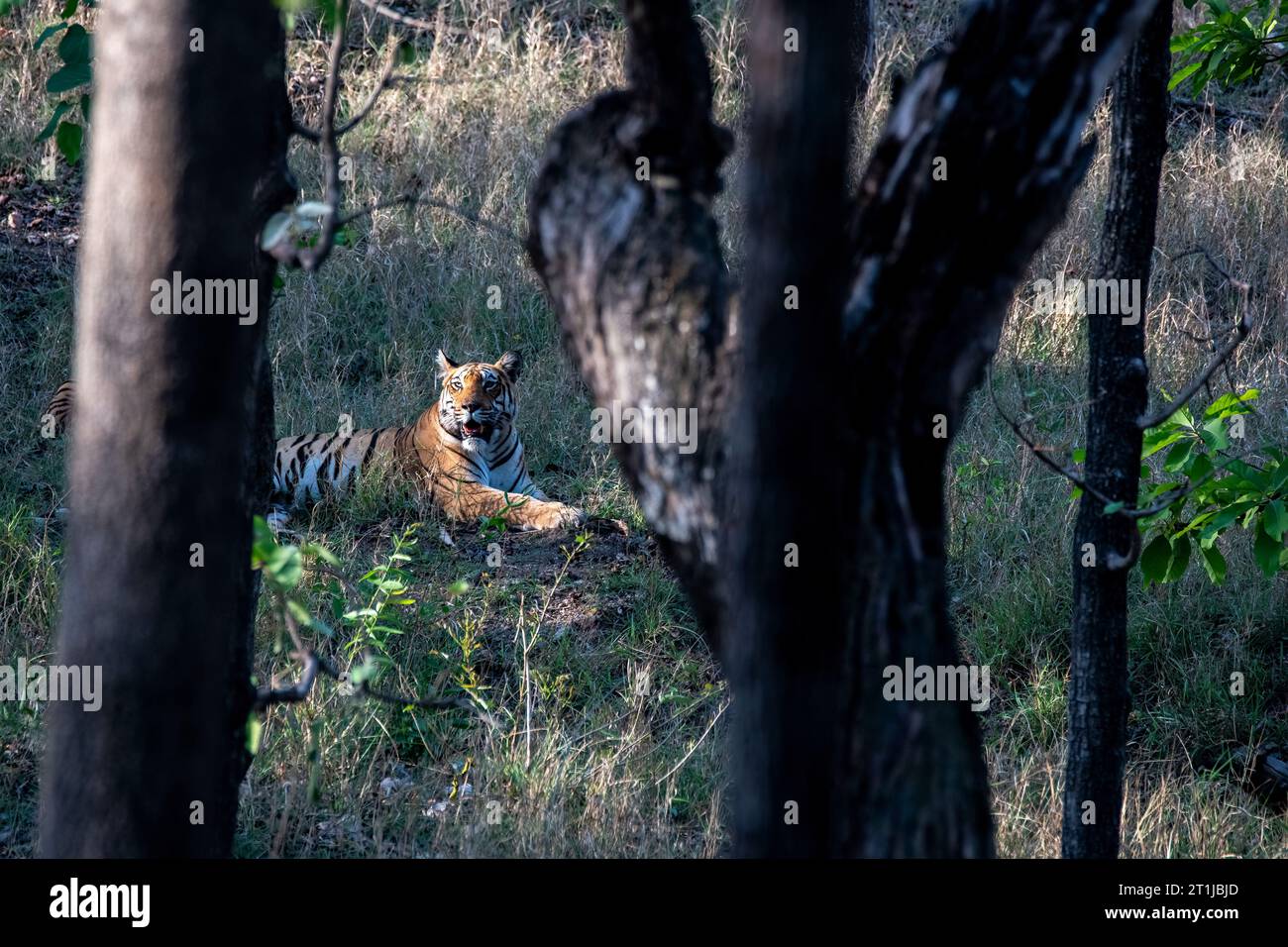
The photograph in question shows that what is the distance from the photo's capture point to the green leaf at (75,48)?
2.98 metres

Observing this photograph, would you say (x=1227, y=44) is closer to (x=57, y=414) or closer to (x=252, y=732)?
(x=252, y=732)

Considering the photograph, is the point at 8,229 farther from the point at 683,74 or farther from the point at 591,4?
the point at 683,74

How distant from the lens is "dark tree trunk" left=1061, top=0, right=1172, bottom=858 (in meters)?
3.31

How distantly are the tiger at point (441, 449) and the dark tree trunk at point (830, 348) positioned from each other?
5068 millimetres

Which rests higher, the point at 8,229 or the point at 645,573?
the point at 8,229

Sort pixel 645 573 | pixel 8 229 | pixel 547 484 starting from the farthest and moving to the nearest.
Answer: pixel 8 229 → pixel 547 484 → pixel 645 573

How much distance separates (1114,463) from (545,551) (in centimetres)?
339

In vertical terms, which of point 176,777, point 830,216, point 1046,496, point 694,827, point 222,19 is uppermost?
point 222,19

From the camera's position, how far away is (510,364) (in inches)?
295

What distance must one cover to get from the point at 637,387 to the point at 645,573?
3895mm

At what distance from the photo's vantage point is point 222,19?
7.12 ft

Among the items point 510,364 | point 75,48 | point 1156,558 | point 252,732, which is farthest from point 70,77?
point 510,364
